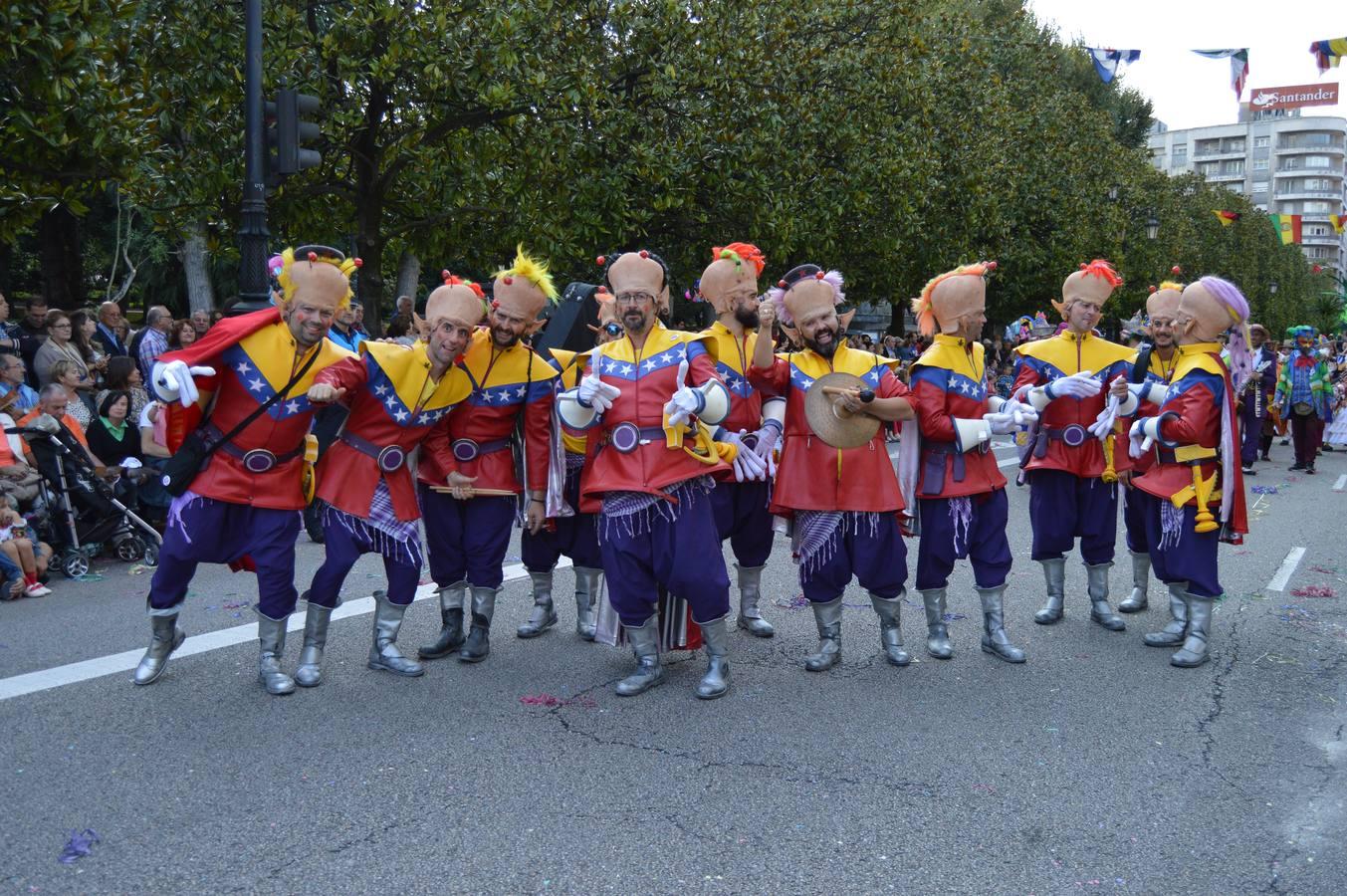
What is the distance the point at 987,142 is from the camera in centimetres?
2203

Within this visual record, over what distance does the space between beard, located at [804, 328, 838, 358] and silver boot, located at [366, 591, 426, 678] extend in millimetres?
2220

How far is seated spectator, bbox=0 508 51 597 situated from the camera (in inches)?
284

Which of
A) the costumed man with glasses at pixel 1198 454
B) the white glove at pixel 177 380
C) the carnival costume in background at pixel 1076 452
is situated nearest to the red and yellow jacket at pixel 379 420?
the white glove at pixel 177 380

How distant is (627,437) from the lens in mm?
4996

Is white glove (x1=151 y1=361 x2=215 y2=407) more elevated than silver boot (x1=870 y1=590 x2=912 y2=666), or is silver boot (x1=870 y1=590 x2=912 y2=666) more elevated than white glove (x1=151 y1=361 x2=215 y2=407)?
white glove (x1=151 y1=361 x2=215 y2=407)

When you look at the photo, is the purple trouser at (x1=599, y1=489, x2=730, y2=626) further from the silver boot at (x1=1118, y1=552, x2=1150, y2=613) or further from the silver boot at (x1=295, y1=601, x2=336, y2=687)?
the silver boot at (x1=1118, y1=552, x2=1150, y2=613)

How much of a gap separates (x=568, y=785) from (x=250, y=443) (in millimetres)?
2012

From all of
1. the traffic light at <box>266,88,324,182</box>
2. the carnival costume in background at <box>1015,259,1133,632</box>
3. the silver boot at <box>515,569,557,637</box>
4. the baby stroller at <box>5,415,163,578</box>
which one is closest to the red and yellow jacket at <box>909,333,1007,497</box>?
the carnival costume in background at <box>1015,259,1133,632</box>

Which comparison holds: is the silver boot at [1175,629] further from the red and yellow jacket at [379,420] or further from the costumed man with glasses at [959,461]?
the red and yellow jacket at [379,420]

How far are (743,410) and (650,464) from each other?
0.97 metres

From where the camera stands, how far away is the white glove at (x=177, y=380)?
15.2 ft

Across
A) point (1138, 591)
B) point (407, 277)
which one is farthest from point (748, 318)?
point (407, 277)

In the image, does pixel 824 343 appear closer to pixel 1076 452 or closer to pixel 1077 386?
pixel 1077 386

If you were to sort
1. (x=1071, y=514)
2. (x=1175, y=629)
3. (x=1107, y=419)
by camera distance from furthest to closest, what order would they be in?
(x=1071, y=514), (x=1175, y=629), (x=1107, y=419)
